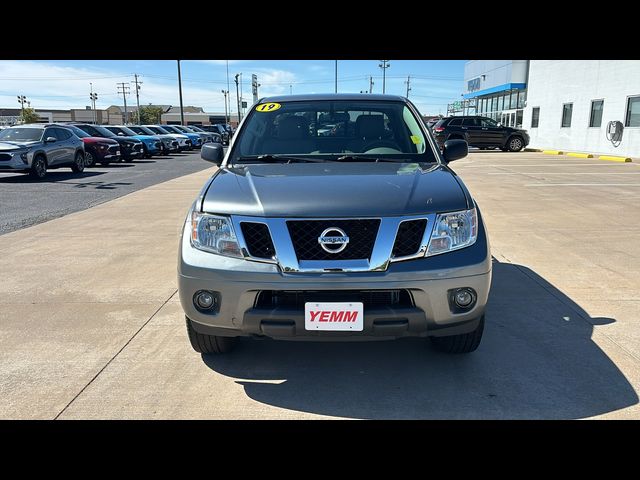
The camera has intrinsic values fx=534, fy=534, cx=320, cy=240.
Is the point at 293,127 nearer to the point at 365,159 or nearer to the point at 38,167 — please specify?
the point at 365,159

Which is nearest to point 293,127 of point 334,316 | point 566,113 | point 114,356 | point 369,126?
point 369,126

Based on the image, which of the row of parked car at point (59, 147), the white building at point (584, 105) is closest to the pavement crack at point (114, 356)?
the row of parked car at point (59, 147)

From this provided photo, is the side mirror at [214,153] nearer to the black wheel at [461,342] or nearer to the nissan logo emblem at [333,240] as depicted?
the nissan logo emblem at [333,240]

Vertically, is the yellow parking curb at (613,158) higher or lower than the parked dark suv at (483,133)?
lower

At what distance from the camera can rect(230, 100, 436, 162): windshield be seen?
14.0ft

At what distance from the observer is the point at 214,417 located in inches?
113

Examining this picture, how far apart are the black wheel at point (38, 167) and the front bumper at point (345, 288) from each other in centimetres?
1356

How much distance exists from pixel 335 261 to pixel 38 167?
14.3 meters

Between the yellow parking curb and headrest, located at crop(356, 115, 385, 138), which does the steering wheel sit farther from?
the yellow parking curb

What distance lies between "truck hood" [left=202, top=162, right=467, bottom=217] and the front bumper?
305mm

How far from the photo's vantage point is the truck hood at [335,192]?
2.97m

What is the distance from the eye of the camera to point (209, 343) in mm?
3461
